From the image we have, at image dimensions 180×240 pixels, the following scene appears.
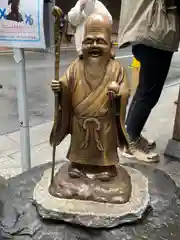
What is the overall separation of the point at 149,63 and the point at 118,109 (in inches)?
30.4

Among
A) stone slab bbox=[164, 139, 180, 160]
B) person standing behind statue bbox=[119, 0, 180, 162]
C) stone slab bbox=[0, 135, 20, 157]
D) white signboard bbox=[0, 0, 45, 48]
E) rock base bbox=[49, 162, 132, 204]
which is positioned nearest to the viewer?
rock base bbox=[49, 162, 132, 204]

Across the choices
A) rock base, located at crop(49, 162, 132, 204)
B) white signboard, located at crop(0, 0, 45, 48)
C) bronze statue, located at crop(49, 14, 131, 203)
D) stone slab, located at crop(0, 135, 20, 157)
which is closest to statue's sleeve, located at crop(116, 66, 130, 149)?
bronze statue, located at crop(49, 14, 131, 203)

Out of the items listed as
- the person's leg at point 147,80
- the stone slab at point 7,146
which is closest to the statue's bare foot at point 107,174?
the person's leg at point 147,80

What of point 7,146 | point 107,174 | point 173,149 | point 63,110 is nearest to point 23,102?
point 63,110

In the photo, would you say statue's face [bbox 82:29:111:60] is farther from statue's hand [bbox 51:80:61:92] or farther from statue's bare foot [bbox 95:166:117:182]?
statue's bare foot [bbox 95:166:117:182]

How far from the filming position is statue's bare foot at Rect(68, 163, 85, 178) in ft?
4.04

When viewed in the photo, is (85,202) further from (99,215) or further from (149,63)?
(149,63)

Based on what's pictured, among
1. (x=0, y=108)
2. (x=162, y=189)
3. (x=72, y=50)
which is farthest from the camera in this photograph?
(x=72, y=50)

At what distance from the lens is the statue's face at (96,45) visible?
3.58 ft

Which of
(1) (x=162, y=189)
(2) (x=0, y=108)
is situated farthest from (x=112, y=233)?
(2) (x=0, y=108)

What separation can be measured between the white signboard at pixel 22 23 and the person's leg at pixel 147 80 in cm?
65

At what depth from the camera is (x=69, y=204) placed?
1158 mm

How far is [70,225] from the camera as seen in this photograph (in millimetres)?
1141

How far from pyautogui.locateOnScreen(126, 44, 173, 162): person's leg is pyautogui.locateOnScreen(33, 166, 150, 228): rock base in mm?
812
